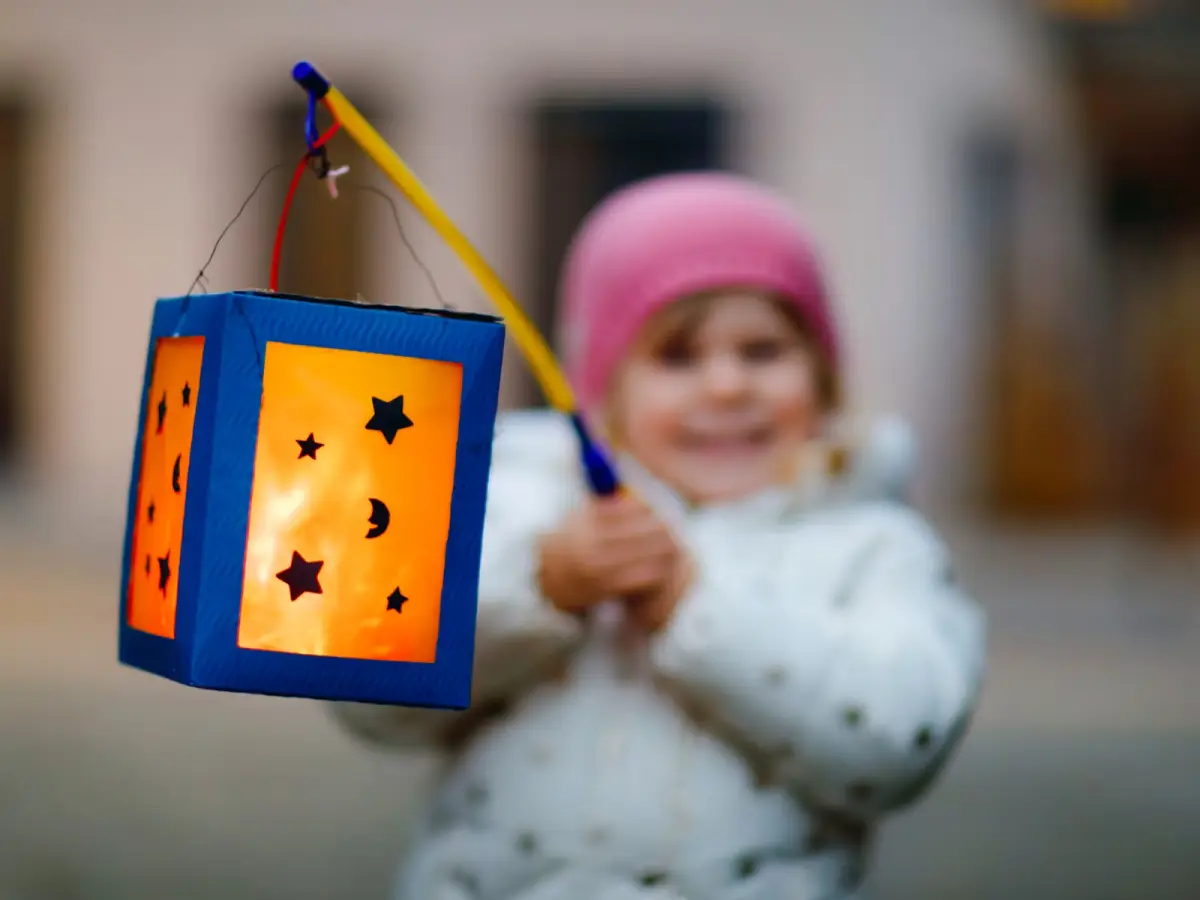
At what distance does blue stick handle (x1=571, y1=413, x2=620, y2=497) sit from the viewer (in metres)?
1.49

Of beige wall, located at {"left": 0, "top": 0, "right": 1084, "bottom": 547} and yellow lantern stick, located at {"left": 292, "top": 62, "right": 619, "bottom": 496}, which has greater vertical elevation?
beige wall, located at {"left": 0, "top": 0, "right": 1084, "bottom": 547}

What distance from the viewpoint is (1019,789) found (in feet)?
15.0

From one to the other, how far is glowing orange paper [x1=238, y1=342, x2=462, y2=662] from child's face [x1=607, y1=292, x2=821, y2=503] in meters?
0.49

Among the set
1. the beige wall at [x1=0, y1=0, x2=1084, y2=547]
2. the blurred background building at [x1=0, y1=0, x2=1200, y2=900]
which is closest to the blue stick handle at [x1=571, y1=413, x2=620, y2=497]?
the blurred background building at [x1=0, y1=0, x2=1200, y2=900]

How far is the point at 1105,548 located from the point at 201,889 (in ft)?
26.0

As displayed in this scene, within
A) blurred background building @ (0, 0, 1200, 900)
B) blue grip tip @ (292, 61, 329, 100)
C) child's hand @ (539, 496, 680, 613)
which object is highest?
blurred background building @ (0, 0, 1200, 900)

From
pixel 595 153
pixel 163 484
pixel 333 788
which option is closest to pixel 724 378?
pixel 163 484

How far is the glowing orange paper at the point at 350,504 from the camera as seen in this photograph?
1.33 metres

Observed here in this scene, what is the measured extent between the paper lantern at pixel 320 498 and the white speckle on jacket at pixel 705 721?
316 mm

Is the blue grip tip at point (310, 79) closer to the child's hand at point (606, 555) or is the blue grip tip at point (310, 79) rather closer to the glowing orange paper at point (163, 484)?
the glowing orange paper at point (163, 484)

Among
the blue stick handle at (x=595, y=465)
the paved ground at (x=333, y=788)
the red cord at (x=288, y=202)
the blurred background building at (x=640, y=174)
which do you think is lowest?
the paved ground at (x=333, y=788)

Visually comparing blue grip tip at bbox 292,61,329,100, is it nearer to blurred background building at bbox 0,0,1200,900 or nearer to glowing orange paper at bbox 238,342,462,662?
glowing orange paper at bbox 238,342,462,662

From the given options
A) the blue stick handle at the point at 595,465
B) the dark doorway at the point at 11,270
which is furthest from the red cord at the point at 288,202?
the dark doorway at the point at 11,270

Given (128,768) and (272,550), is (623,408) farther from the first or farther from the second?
(128,768)
